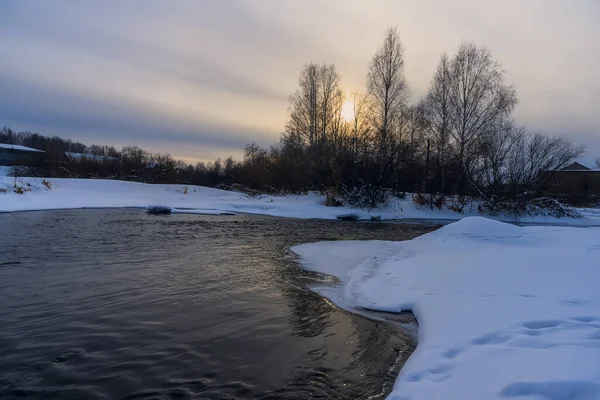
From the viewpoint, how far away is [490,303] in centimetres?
498

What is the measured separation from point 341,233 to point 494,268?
8.68 metres

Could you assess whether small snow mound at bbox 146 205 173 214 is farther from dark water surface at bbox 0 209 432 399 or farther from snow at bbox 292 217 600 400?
snow at bbox 292 217 600 400

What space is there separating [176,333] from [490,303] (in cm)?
400

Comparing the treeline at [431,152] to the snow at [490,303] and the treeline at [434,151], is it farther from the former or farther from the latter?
the snow at [490,303]

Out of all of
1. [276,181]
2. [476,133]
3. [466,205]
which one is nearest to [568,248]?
[466,205]

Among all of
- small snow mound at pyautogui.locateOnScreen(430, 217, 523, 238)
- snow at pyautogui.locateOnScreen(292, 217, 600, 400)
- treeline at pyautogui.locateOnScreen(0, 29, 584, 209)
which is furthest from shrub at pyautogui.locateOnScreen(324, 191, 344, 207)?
snow at pyautogui.locateOnScreen(292, 217, 600, 400)

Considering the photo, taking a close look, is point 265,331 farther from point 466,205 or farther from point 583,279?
point 466,205


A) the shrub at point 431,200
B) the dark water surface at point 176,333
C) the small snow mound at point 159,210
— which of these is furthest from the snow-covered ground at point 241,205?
the dark water surface at point 176,333

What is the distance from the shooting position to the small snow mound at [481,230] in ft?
33.0

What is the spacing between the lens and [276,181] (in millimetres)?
34312

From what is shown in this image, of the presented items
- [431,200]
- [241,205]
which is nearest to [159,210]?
[241,205]

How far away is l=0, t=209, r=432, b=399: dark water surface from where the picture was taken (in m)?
3.54

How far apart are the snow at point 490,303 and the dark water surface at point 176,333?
0.53 meters

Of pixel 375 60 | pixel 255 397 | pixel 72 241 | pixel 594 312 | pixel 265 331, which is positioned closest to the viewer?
pixel 255 397
